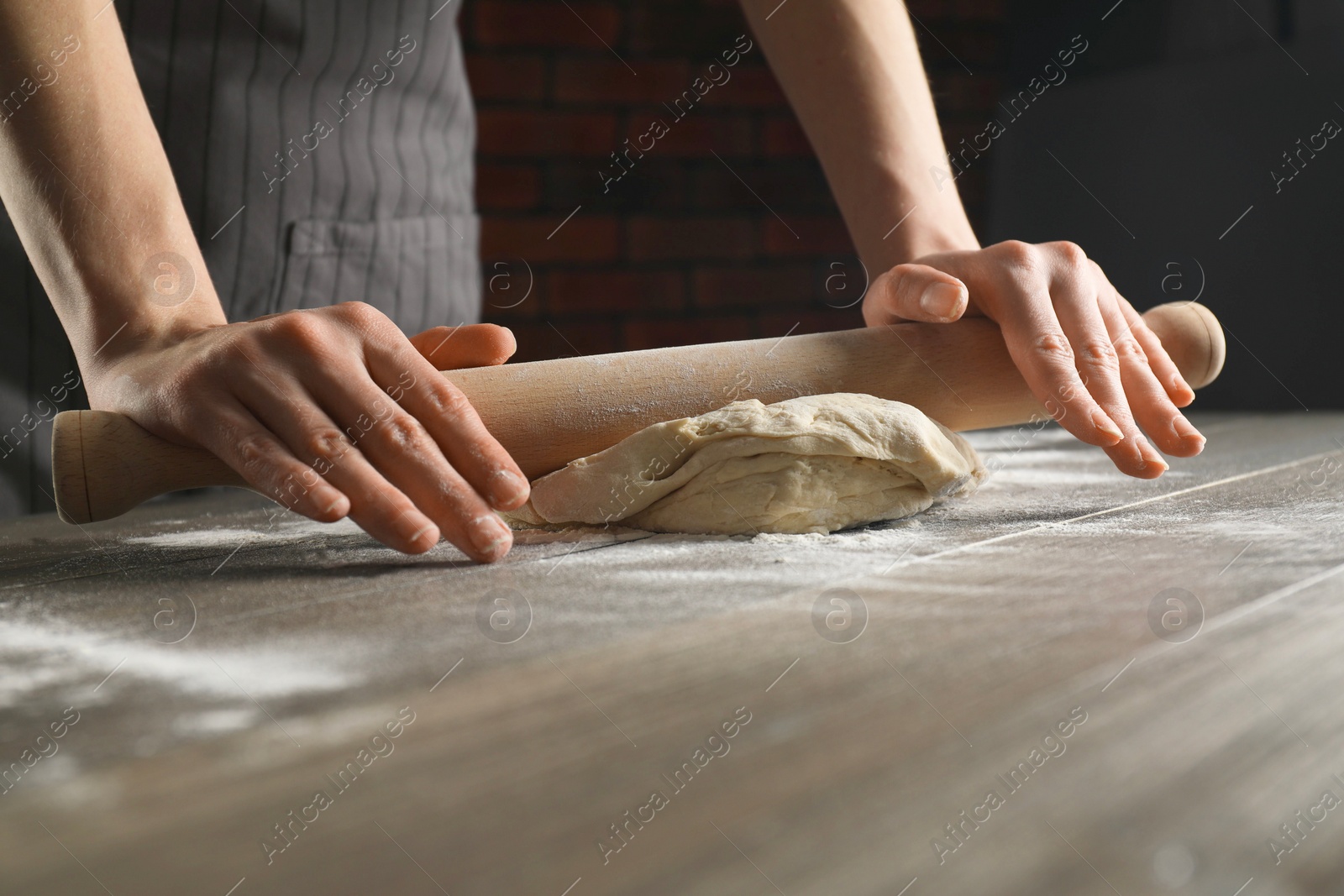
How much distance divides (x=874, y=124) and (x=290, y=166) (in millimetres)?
836

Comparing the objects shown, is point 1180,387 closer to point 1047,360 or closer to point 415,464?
point 1047,360

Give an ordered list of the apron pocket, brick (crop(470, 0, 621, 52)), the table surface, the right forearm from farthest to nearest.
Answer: brick (crop(470, 0, 621, 52))
the apron pocket
the right forearm
the table surface

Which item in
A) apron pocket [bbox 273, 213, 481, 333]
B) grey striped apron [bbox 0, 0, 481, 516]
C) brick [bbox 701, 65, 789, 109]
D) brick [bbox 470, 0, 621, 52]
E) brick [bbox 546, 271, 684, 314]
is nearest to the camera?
grey striped apron [bbox 0, 0, 481, 516]

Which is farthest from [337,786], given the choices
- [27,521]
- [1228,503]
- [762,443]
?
[27,521]

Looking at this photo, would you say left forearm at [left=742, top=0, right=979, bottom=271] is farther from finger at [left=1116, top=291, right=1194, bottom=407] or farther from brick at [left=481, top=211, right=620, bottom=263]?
brick at [left=481, top=211, right=620, bottom=263]

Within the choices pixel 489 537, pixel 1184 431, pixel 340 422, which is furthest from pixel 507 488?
pixel 1184 431

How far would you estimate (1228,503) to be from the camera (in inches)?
39.9

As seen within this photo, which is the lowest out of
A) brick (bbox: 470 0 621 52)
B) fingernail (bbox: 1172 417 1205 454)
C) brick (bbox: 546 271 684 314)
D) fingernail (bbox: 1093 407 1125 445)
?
brick (bbox: 546 271 684 314)

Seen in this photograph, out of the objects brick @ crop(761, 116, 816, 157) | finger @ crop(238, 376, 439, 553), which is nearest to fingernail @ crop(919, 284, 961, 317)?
finger @ crop(238, 376, 439, 553)

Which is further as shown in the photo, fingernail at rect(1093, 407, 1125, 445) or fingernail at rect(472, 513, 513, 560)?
fingernail at rect(1093, 407, 1125, 445)

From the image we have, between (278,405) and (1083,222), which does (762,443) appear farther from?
(1083,222)

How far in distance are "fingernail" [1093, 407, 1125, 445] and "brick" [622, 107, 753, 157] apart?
2593mm

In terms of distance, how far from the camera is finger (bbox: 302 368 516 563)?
0.84 m

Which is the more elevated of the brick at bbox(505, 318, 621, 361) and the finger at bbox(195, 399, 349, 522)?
the finger at bbox(195, 399, 349, 522)
